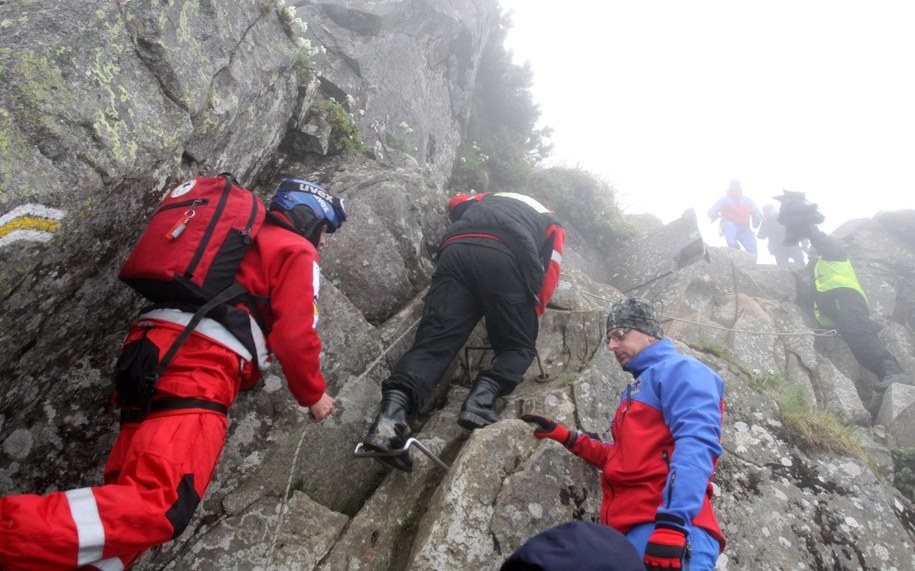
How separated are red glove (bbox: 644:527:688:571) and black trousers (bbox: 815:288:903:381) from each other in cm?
866

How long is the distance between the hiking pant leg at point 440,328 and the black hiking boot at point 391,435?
194 millimetres

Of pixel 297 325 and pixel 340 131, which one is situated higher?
pixel 340 131

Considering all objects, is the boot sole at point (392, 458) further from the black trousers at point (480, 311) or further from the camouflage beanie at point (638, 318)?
the camouflage beanie at point (638, 318)

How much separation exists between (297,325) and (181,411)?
942 mm

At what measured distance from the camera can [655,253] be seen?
12633 mm

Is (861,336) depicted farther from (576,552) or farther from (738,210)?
(576,552)

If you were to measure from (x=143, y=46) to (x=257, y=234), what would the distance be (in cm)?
199

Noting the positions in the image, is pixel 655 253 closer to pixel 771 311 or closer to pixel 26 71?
pixel 771 311

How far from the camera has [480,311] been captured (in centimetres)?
611

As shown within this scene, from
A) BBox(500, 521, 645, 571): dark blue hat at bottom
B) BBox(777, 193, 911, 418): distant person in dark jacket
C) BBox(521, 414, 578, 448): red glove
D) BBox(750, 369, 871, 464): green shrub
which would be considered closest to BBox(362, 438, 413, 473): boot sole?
BBox(521, 414, 578, 448): red glove

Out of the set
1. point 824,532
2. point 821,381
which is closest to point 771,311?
point 821,381

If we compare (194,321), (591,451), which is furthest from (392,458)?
(194,321)

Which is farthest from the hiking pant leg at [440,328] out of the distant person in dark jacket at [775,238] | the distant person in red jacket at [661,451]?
the distant person in dark jacket at [775,238]

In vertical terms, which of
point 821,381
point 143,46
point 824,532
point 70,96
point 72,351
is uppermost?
point 143,46
